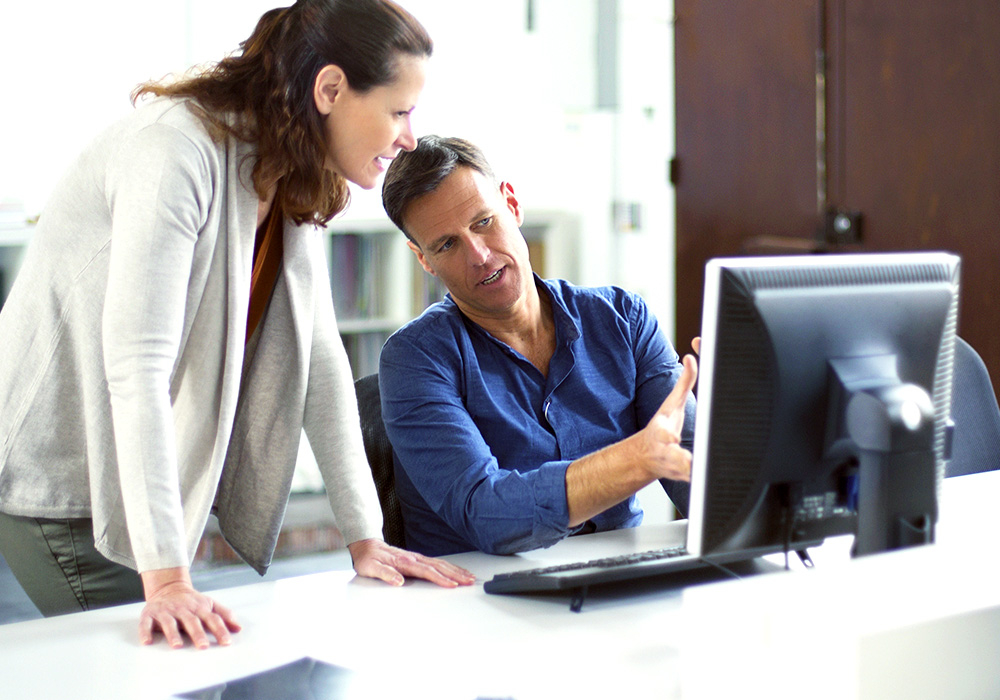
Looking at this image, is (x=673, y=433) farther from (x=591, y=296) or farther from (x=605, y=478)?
(x=591, y=296)

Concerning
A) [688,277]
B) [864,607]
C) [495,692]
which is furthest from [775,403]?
[688,277]

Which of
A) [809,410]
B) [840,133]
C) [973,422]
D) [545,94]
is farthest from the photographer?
[545,94]

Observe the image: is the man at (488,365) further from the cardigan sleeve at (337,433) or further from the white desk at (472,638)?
the white desk at (472,638)

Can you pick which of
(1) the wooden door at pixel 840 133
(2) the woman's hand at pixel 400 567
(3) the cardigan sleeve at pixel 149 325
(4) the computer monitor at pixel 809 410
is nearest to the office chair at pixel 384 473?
(2) the woman's hand at pixel 400 567

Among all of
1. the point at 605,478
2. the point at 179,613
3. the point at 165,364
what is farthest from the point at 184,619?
the point at 605,478

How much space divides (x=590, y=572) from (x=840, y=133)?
2464 millimetres

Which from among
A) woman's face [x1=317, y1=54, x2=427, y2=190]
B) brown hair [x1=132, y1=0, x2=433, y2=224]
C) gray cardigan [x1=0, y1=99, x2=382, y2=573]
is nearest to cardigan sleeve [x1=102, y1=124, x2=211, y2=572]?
gray cardigan [x1=0, y1=99, x2=382, y2=573]

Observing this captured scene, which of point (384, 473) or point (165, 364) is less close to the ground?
point (165, 364)

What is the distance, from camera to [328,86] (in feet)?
4.34

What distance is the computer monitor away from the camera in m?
0.96

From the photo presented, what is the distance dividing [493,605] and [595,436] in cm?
49

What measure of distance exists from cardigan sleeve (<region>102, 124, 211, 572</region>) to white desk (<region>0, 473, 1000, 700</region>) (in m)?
0.13

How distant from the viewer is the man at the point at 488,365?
149 cm

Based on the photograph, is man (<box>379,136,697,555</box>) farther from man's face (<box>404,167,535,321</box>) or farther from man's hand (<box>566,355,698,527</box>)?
man's hand (<box>566,355,698,527</box>)
